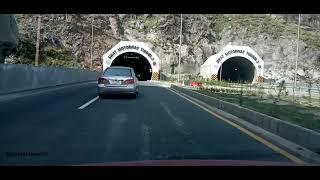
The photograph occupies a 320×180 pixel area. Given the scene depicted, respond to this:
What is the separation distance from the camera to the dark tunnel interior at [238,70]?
8444 cm

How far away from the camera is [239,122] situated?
17.1 m

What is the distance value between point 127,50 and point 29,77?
4799 cm

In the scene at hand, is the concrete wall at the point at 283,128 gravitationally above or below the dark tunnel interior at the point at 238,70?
below

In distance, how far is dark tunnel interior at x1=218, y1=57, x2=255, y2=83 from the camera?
8444 cm

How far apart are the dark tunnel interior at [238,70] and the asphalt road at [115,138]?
64896 mm

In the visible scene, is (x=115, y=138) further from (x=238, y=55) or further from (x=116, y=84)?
(x=238, y=55)

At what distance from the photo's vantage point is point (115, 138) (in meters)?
12.6

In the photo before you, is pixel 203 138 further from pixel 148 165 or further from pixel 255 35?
pixel 255 35

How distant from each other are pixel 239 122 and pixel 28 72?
17779 millimetres

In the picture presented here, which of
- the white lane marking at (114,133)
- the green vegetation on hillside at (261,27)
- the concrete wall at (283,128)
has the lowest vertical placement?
the white lane marking at (114,133)
